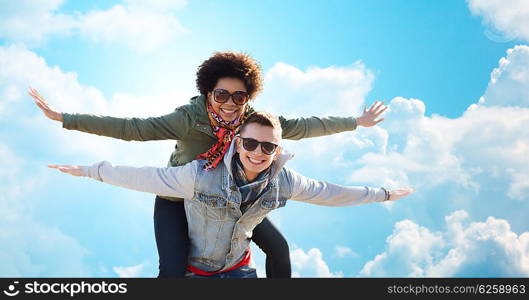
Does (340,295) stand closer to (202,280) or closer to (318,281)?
(318,281)

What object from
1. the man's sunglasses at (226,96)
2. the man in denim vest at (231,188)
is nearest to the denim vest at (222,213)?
the man in denim vest at (231,188)

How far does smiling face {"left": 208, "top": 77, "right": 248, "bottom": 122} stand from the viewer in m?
5.56

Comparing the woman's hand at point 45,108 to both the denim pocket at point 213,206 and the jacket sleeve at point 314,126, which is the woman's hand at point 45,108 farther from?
the jacket sleeve at point 314,126

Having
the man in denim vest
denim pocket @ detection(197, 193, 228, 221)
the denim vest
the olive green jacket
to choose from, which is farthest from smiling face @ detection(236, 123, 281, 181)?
the olive green jacket

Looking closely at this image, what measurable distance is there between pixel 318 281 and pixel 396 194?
148 centimetres

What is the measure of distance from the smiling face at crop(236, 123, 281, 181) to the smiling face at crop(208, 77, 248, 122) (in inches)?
25.6

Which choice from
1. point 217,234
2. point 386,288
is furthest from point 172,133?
point 386,288

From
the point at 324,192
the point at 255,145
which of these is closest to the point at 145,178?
the point at 255,145

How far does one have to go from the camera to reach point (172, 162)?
5797 millimetres

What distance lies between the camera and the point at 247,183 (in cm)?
507

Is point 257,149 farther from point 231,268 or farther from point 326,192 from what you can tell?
point 231,268

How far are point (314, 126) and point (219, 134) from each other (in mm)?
1591

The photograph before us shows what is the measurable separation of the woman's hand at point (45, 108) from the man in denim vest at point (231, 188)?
3.49 feet

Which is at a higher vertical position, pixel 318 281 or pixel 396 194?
pixel 396 194
